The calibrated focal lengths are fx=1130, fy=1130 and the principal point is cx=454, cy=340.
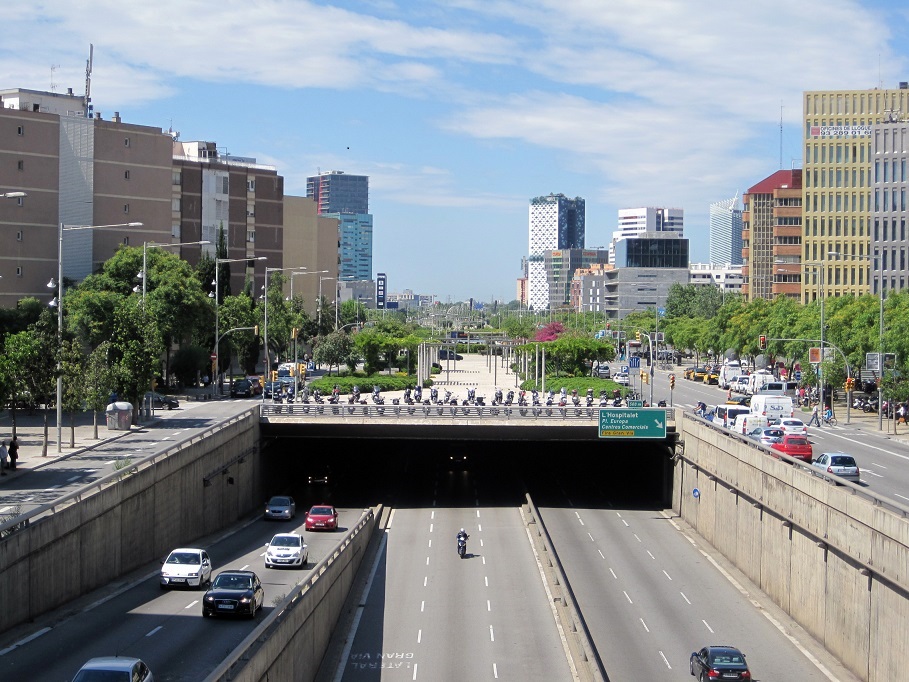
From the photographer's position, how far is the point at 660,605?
141 ft

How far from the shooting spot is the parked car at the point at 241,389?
90312 millimetres

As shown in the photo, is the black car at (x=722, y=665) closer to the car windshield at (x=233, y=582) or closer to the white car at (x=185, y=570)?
the car windshield at (x=233, y=582)

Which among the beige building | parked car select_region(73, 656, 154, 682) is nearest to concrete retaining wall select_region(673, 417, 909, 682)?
parked car select_region(73, 656, 154, 682)

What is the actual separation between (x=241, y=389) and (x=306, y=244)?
72358 mm

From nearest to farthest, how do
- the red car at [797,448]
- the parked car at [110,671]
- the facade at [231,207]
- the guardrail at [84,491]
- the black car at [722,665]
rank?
the parked car at [110,671], the guardrail at [84,491], the black car at [722,665], the red car at [797,448], the facade at [231,207]

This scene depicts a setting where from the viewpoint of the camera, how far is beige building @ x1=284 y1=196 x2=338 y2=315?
15825 centimetres

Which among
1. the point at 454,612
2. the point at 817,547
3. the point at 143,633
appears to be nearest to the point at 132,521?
the point at 143,633

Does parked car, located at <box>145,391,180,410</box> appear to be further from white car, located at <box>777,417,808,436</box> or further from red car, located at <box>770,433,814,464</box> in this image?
red car, located at <box>770,433,814,464</box>

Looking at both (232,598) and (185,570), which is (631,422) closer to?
(185,570)

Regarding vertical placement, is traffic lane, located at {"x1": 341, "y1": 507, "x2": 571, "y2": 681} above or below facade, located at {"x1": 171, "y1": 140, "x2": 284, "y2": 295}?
below

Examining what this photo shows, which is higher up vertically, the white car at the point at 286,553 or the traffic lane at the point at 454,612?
the white car at the point at 286,553

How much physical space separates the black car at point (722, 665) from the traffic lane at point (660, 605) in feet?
5.78

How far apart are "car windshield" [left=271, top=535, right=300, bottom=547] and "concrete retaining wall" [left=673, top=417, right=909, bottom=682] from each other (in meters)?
18.7

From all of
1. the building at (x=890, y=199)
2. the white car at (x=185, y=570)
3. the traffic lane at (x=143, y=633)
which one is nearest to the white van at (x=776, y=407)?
the traffic lane at (x=143, y=633)
